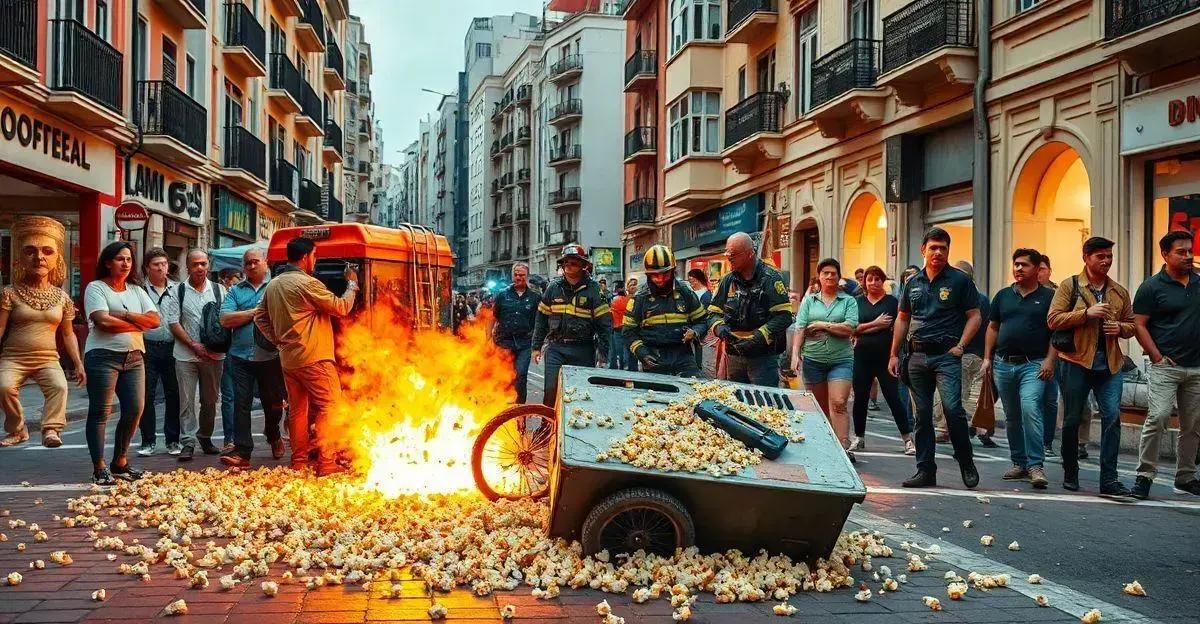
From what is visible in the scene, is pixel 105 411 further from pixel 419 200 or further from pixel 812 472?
pixel 419 200

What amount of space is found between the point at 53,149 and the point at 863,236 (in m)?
15.9

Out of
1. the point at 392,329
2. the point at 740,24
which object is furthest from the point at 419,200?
the point at 392,329

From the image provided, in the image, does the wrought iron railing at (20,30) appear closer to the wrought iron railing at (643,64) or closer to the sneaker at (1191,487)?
the sneaker at (1191,487)

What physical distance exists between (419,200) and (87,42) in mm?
131251

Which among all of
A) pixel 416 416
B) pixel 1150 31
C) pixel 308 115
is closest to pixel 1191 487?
pixel 416 416

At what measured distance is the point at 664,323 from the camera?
780 cm

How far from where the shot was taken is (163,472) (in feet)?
27.3

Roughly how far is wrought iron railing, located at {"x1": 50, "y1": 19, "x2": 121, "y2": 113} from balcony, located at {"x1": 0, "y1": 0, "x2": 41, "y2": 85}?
0.82 metres

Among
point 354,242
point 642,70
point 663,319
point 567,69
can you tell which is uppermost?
point 567,69

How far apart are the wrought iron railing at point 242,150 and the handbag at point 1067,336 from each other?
24450 millimetres

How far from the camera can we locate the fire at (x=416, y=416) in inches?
279

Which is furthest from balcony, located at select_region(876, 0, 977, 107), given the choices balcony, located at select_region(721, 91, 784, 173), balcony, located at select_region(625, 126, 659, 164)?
balcony, located at select_region(625, 126, 659, 164)

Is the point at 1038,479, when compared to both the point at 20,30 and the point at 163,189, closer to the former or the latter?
the point at 20,30

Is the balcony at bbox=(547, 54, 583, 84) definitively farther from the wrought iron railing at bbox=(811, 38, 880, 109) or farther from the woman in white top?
the woman in white top
